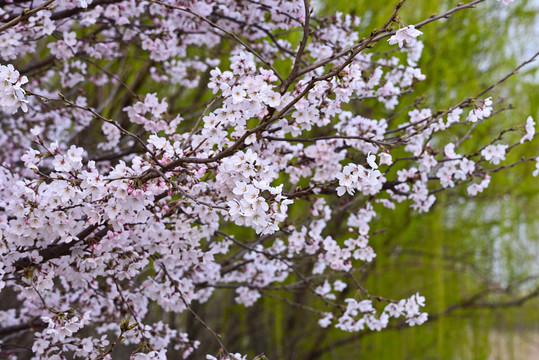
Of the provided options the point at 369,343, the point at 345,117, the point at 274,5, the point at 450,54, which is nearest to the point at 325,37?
the point at 274,5

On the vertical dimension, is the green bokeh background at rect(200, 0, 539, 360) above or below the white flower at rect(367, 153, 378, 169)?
above

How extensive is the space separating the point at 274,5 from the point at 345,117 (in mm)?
602

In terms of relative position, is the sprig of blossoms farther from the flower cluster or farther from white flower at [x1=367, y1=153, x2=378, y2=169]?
white flower at [x1=367, y1=153, x2=378, y2=169]

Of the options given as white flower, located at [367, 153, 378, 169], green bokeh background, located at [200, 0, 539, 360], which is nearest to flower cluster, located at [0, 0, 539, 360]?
white flower, located at [367, 153, 378, 169]

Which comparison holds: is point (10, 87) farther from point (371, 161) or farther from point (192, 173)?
point (371, 161)

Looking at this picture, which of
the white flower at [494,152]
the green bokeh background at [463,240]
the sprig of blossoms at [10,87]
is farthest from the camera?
the green bokeh background at [463,240]

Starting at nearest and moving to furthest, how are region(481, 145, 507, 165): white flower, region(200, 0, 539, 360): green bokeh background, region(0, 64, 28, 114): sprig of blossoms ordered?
region(0, 64, 28, 114): sprig of blossoms, region(481, 145, 507, 165): white flower, region(200, 0, 539, 360): green bokeh background

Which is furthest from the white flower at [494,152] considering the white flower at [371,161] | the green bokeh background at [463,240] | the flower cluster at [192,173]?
the green bokeh background at [463,240]

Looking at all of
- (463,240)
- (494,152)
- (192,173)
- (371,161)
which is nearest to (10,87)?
(192,173)

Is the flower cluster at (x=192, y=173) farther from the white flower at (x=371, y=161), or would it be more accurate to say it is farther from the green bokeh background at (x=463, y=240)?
the green bokeh background at (x=463, y=240)

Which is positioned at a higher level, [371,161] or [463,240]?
[463,240]

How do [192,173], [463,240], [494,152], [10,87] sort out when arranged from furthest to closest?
[463,240] < [494,152] < [192,173] < [10,87]

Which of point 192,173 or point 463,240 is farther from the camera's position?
point 463,240

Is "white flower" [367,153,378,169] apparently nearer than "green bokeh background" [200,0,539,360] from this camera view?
Yes
